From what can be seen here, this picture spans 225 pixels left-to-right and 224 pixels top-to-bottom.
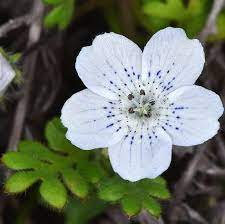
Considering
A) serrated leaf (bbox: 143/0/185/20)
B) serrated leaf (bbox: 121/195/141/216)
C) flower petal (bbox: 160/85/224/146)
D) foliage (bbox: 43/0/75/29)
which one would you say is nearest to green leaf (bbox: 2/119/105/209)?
serrated leaf (bbox: 121/195/141/216)

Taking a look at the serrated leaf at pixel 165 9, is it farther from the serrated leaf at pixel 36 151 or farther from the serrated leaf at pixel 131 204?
the serrated leaf at pixel 131 204

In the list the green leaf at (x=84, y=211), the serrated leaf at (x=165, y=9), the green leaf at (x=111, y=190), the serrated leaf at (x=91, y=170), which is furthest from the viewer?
the serrated leaf at (x=165, y=9)

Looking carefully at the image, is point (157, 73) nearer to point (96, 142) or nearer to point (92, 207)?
point (96, 142)

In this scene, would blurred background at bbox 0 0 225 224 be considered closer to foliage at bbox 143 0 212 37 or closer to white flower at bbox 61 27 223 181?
foliage at bbox 143 0 212 37

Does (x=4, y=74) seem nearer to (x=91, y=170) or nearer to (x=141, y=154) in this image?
(x=91, y=170)

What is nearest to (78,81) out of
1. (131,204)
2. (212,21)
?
(212,21)

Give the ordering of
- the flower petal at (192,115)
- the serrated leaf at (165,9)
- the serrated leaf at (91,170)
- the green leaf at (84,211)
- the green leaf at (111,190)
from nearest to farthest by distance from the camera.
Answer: the flower petal at (192,115)
the green leaf at (111,190)
the serrated leaf at (91,170)
the green leaf at (84,211)
the serrated leaf at (165,9)

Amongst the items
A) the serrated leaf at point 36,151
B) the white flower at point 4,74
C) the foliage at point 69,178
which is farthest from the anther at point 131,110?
the white flower at point 4,74
